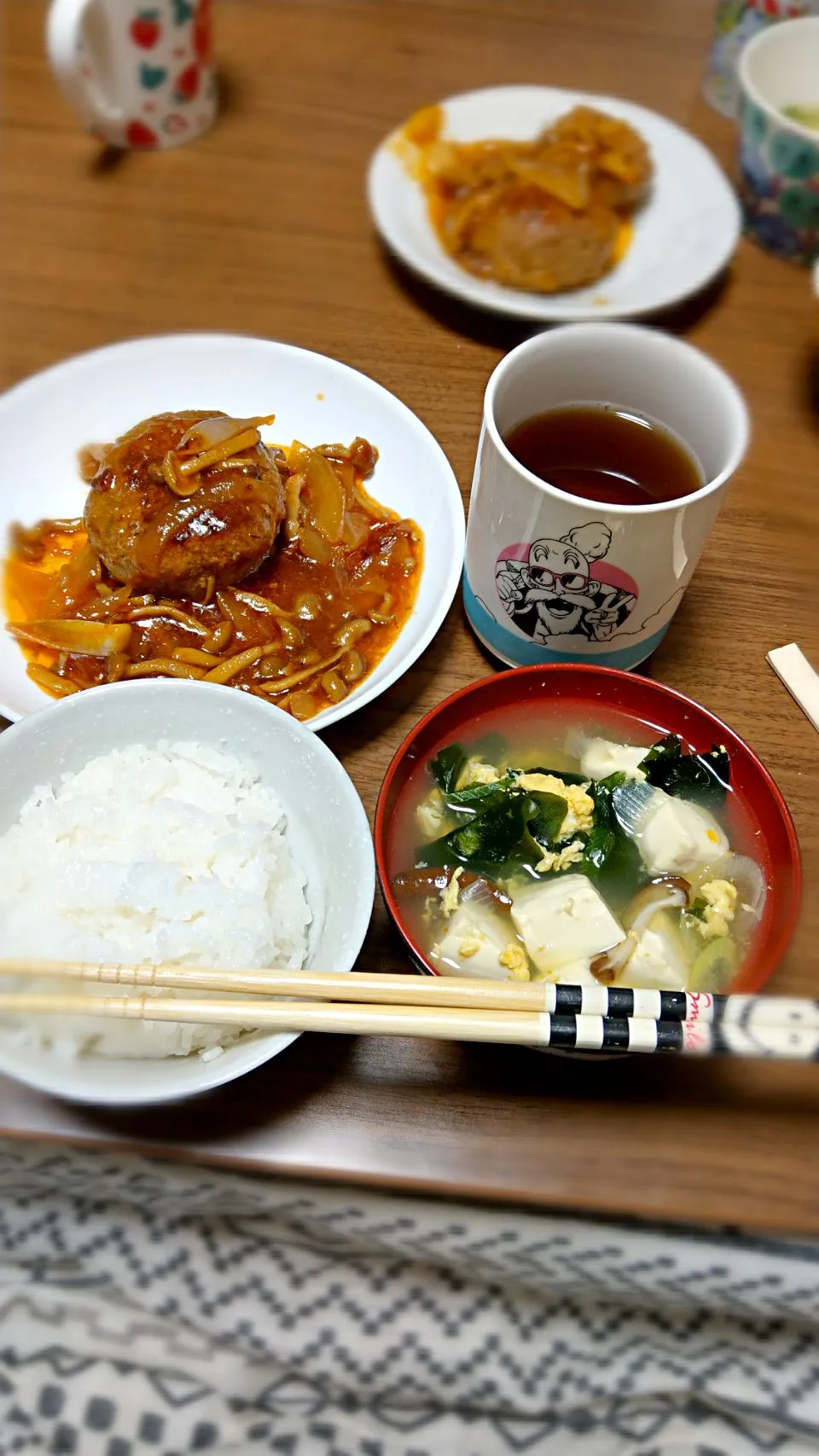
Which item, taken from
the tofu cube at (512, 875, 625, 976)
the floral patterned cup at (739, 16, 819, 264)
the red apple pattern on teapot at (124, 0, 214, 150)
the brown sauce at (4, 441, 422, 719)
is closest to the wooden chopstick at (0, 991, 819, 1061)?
the tofu cube at (512, 875, 625, 976)

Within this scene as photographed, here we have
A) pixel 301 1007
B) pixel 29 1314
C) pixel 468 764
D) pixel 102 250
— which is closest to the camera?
pixel 301 1007

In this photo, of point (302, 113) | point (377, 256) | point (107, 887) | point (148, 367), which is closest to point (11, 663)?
point (107, 887)

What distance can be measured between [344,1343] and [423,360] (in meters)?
1.43

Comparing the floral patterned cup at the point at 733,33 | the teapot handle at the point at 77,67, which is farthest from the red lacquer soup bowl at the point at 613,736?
the floral patterned cup at the point at 733,33

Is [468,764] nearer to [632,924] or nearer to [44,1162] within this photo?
[632,924]

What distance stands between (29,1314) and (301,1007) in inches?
33.7

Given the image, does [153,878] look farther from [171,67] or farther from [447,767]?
[171,67]

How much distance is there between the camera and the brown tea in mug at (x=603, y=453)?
116 centimetres

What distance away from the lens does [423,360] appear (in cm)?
161

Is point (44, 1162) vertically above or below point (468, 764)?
below

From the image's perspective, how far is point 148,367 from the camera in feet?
4.73

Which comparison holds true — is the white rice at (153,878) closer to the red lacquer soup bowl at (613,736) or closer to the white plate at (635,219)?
the red lacquer soup bowl at (613,736)

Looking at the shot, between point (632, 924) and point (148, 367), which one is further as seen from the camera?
point (148, 367)

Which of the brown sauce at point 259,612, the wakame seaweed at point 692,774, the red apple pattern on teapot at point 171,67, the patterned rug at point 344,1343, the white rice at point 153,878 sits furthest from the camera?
the red apple pattern on teapot at point 171,67
